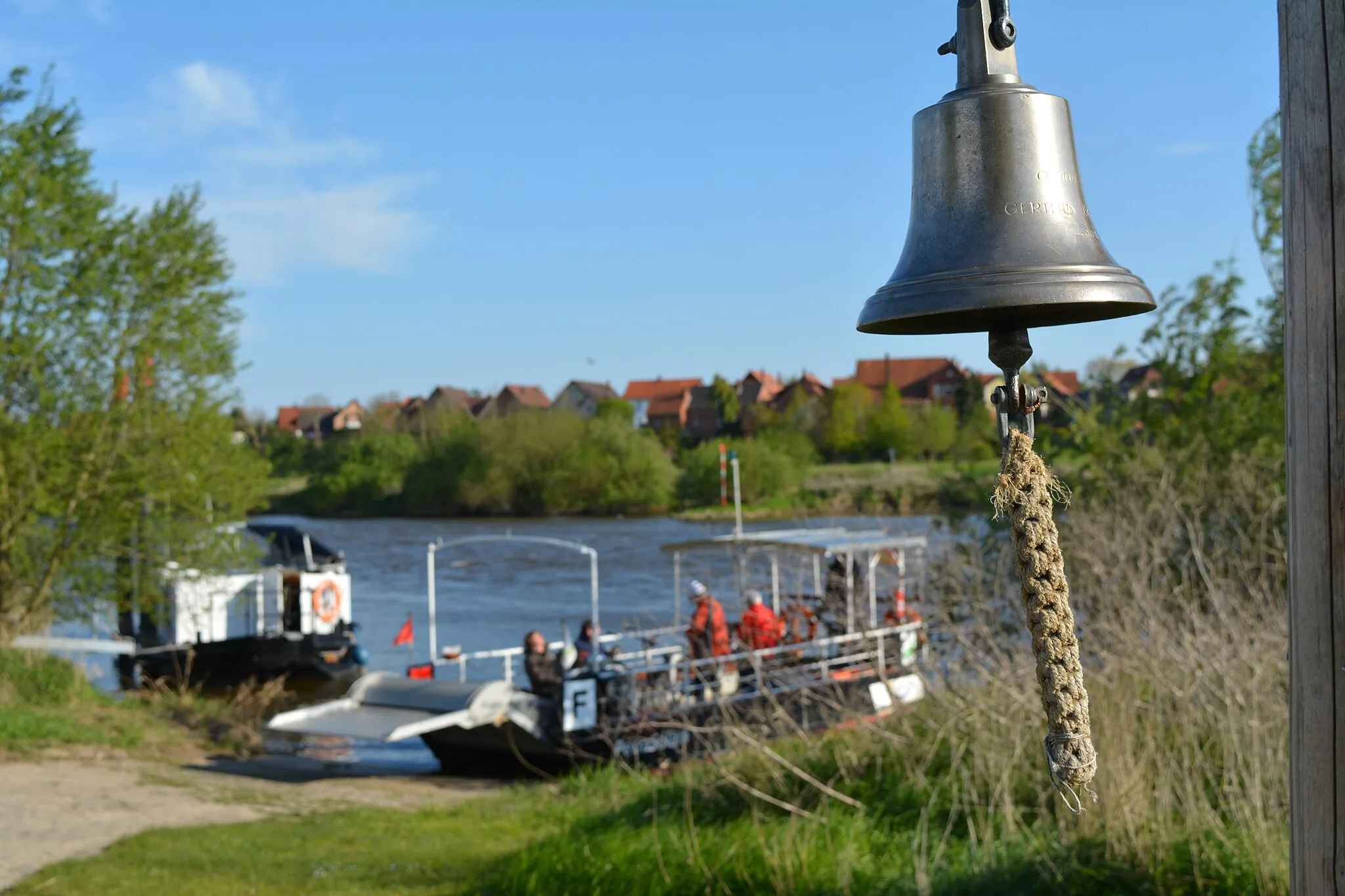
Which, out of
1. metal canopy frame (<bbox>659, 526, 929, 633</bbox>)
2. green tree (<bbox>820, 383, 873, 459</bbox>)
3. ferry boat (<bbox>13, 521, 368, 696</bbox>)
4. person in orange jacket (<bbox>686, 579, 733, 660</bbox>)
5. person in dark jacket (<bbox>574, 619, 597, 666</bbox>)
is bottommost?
ferry boat (<bbox>13, 521, 368, 696</bbox>)

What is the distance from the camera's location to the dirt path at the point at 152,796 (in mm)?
10000

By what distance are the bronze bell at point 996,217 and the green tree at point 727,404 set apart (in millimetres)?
93801

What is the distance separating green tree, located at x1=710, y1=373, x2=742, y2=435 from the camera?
319 ft

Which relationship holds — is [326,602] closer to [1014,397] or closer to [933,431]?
[1014,397]

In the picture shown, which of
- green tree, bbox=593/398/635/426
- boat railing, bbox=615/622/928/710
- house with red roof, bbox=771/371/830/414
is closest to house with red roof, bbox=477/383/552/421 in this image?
green tree, bbox=593/398/635/426

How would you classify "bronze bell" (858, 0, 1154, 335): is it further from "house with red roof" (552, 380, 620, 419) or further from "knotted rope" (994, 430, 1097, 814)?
"house with red roof" (552, 380, 620, 419)

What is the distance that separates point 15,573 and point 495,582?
18299 mm

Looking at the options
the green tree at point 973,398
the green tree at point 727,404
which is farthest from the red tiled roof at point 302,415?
the green tree at point 973,398

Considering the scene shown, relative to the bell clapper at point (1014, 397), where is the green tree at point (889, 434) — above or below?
above

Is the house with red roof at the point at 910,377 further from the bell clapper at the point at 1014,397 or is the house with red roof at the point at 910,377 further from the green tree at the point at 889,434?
the bell clapper at the point at 1014,397

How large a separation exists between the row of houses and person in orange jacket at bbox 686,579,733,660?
5841cm

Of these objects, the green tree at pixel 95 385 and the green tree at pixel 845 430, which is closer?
the green tree at pixel 95 385

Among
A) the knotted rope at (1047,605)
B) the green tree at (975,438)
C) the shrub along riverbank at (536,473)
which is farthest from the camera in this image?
the shrub along riverbank at (536,473)

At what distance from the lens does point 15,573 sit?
18281mm
